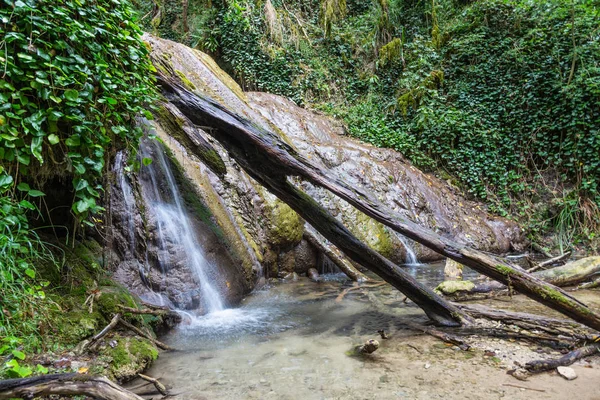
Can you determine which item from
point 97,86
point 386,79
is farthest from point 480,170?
point 97,86

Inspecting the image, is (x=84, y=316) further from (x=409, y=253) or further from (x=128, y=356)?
(x=409, y=253)

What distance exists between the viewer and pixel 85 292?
3.13m

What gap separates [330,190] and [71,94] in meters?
2.44

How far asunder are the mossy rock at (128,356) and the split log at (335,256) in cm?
387

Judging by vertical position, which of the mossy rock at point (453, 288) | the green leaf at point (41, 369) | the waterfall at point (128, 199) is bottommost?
the mossy rock at point (453, 288)

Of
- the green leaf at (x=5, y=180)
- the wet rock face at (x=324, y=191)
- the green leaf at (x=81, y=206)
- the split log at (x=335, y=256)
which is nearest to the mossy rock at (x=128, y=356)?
the green leaf at (x=81, y=206)

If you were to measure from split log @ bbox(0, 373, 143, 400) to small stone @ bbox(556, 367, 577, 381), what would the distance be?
2.99m

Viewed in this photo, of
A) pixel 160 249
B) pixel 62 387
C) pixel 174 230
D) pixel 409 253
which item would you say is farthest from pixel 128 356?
pixel 409 253

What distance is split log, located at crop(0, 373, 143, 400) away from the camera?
1689 mm

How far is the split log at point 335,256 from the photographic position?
637cm

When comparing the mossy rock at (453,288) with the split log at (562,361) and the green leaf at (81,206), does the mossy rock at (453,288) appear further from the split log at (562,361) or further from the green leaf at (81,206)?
the green leaf at (81,206)

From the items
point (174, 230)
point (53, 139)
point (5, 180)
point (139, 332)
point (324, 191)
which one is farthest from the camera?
point (324, 191)

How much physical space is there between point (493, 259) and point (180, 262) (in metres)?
3.61

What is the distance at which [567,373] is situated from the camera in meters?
2.76
